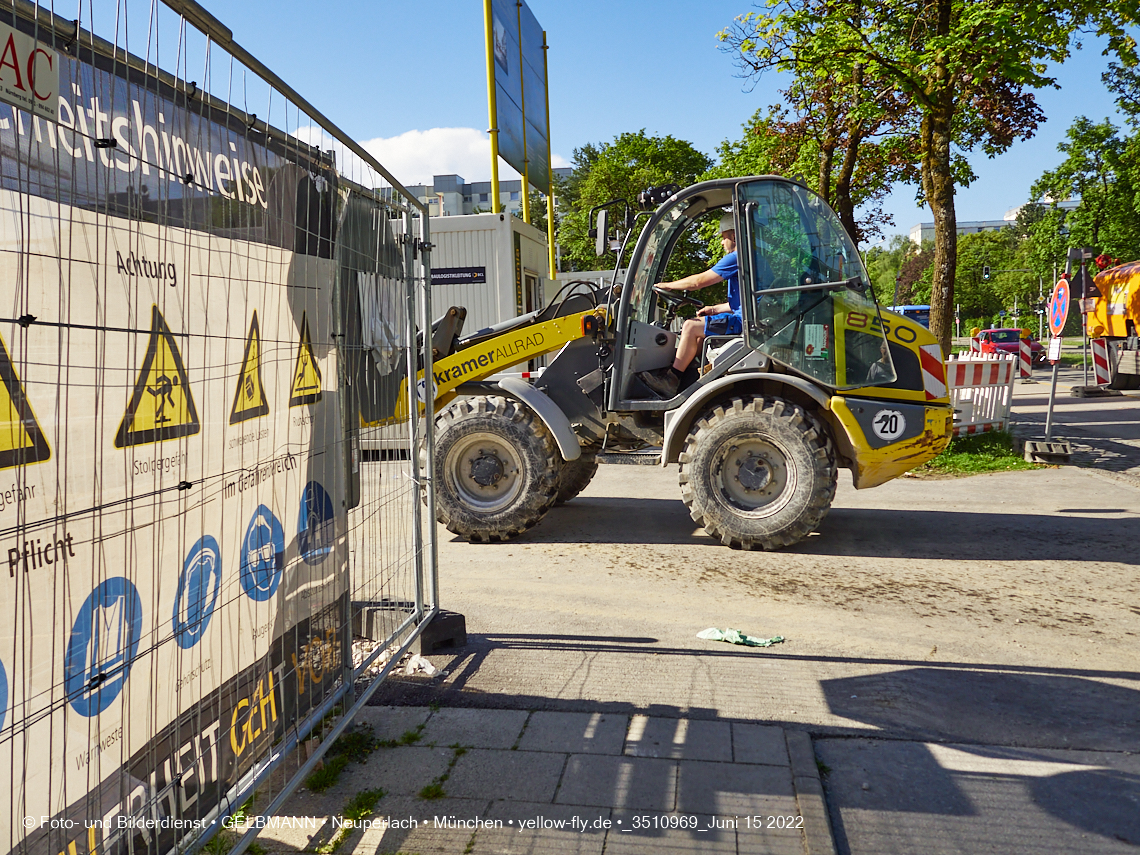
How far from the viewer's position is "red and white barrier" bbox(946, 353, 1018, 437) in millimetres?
12523

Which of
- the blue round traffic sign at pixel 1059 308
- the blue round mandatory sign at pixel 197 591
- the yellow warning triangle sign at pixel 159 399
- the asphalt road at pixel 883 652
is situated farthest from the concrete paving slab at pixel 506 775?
the blue round traffic sign at pixel 1059 308

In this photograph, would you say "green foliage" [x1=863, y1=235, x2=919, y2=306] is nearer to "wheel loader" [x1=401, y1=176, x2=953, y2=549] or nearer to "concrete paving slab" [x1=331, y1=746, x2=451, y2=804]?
"wheel loader" [x1=401, y1=176, x2=953, y2=549]

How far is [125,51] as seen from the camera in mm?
1959

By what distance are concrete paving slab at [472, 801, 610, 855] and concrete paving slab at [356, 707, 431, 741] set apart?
754 millimetres

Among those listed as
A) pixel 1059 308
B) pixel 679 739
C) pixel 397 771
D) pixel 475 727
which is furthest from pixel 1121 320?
pixel 397 771

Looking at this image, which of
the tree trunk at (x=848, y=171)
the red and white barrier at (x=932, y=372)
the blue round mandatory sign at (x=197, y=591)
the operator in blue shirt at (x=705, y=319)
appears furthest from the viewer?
the tree trunk at (x=848, y=171)

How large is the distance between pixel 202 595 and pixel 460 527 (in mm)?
4972

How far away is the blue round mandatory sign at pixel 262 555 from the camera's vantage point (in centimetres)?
261

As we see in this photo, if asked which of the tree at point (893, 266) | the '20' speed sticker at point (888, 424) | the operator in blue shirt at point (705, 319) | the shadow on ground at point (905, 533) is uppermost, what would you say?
the tree at point (893, 266)

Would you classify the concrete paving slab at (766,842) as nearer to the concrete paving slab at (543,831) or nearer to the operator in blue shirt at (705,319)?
the concrete paving slab at (543,831)

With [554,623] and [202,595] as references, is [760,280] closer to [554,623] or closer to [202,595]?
[554,623]

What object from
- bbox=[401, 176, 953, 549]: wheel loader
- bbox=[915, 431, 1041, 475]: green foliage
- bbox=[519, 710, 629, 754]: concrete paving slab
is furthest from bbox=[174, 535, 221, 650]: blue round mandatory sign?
bbox=[915, 431, 1041, 475]: green foliage

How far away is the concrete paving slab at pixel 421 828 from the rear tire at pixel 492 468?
4231mm

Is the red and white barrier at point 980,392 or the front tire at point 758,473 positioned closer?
the front tire at point 758,473
